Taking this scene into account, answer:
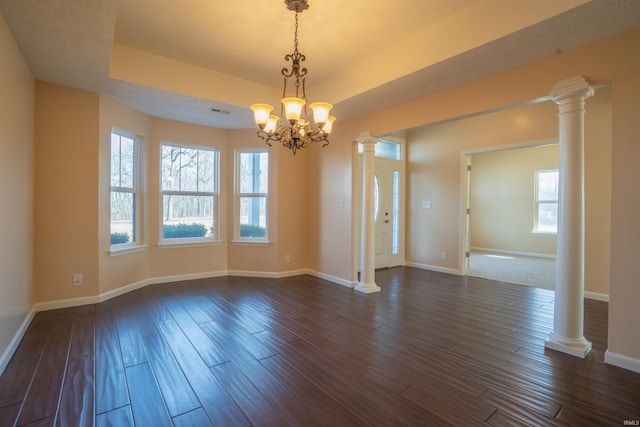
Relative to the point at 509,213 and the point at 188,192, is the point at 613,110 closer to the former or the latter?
the point at 188,192

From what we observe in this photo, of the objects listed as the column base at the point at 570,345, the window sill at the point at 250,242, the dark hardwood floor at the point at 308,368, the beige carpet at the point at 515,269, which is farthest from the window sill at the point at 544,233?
the window sill at the point at 250,242

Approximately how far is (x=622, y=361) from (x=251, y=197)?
476cm

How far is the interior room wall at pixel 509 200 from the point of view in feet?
23.5

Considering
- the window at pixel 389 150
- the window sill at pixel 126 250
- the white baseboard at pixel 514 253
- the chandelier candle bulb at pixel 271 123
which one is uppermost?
the window at pixel 389 150

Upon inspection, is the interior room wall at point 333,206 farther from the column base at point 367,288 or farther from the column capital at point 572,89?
the column capital at point 572,89

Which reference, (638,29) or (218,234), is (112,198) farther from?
(638,29)

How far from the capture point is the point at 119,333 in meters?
2.81

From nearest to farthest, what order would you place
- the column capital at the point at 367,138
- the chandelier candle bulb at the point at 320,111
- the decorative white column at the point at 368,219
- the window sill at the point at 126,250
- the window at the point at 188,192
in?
1. the chandelier candle bulb at the point at 320,111
2. the window sill at the point at 126,250
3. the column capital at the point at 367,138
4. the decorative white column at the point at 368,219
5. the window at the point at 188,192

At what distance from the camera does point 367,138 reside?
4203 millimetres

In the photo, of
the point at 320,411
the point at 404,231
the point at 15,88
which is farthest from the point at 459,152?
the point at 15,88

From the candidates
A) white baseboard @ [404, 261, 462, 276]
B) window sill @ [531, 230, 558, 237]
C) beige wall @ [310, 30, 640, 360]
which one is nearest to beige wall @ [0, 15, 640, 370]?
beige wall @ [310, 30, 640, 360]

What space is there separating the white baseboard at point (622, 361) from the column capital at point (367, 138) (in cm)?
321

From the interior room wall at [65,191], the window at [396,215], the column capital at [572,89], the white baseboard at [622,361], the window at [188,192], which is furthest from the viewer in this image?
the window at [396,215]

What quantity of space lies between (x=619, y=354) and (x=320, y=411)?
2.32 meters
